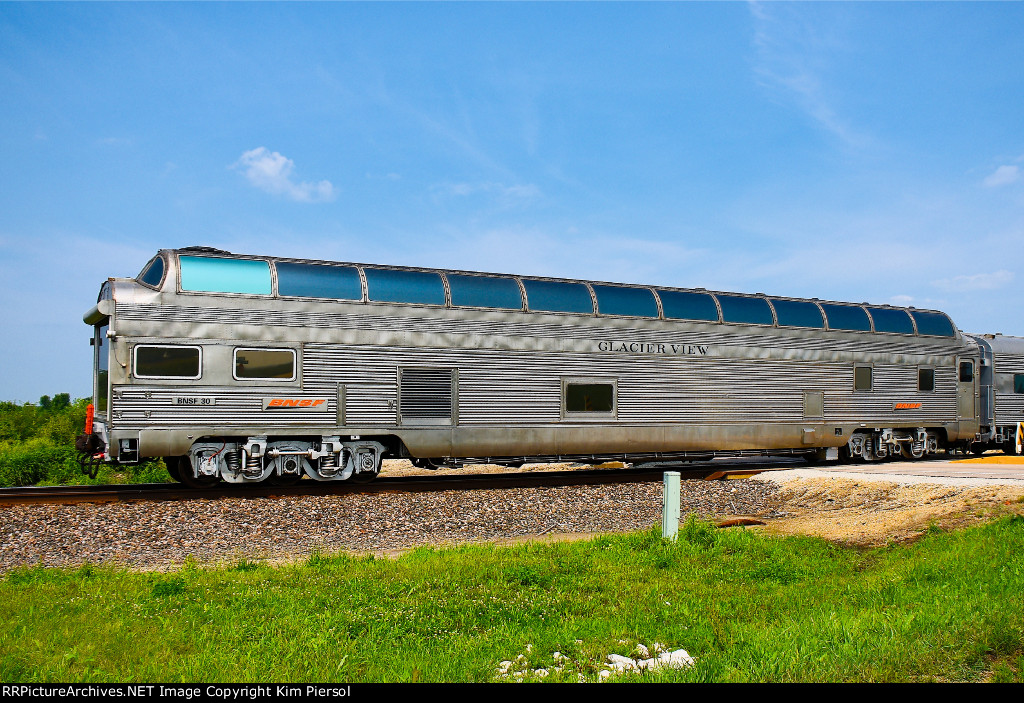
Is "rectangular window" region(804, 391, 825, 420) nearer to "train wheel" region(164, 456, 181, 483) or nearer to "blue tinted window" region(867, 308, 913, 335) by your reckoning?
"blue tinted window" region(867, 308, 913, 335)

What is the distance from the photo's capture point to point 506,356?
605 inches

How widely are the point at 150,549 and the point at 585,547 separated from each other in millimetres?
5722

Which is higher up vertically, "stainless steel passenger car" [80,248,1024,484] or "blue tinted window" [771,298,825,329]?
"blue tinted window" [771,298,825,329]

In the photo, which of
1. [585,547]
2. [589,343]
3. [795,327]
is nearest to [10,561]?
[585,547]

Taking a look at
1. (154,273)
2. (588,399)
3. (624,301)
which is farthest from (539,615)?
(624,301)

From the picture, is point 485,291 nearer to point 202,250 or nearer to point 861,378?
point 202,250

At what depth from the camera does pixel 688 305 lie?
1778cm

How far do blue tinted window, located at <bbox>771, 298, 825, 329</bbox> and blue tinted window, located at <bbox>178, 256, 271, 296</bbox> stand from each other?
12.3 meters

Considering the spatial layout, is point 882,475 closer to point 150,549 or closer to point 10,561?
point 150,549

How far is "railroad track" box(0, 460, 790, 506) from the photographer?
12.2 meters

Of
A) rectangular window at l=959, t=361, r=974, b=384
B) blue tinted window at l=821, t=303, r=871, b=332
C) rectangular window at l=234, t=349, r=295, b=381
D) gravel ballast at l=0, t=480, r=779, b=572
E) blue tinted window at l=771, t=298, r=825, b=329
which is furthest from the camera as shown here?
rectangular window at l=959, t=361, r=974, b=384

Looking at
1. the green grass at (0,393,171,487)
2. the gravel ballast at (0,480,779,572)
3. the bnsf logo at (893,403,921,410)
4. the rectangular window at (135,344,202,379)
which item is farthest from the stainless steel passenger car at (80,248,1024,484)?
the green grass at (0,393,171,487)

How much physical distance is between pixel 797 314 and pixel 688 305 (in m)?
3.52

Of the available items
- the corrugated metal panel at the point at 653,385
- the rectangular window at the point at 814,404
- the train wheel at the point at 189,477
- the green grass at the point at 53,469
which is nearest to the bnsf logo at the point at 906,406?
the corrugated metal panel at the point at 653,385
